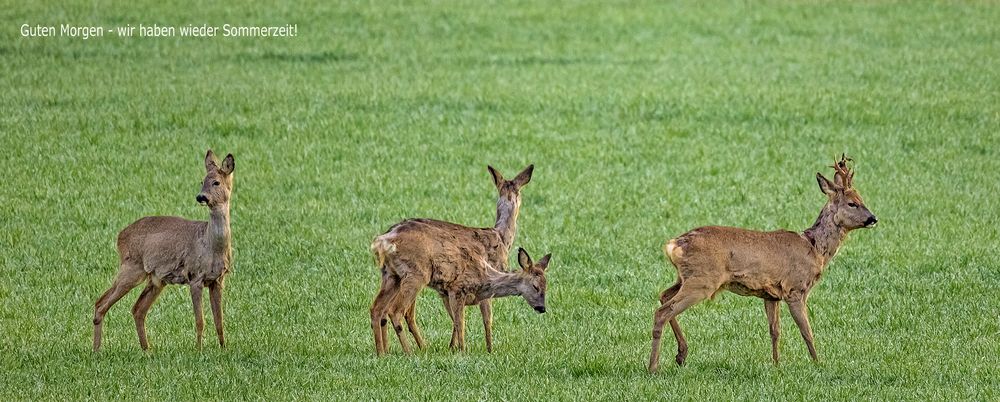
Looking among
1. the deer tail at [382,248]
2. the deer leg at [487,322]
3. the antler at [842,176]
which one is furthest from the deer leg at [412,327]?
the antler at [842,176]

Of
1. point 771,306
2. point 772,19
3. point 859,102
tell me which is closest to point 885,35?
point 772,19

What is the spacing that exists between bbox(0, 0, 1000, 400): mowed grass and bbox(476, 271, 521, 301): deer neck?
48 cm

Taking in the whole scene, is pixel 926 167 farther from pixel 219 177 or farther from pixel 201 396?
pixel 201 396

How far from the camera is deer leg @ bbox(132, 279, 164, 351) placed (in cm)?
1171

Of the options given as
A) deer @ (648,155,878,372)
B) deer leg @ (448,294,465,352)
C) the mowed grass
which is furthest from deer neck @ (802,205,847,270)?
deer leg @ (448,294,465,352)

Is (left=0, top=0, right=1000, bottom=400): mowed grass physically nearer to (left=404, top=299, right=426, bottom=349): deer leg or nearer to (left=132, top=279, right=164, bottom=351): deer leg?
(left=132, top=279, right=164, bottom=351): deer leg

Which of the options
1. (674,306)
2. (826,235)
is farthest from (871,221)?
(674,306)

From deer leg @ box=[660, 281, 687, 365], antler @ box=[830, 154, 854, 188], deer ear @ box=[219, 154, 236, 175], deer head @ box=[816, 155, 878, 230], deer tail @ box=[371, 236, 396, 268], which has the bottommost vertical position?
deer leg @ box=[660, 281, 687, 365]

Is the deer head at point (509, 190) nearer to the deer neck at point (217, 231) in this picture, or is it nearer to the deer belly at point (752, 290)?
the deer belly at point (752, 290)

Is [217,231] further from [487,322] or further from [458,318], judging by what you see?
[487,322]

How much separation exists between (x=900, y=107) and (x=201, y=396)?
1513 cm

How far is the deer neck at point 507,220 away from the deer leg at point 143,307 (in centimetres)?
272

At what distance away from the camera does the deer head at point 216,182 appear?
11555mm

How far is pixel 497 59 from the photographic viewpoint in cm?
2623
